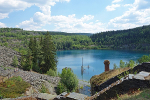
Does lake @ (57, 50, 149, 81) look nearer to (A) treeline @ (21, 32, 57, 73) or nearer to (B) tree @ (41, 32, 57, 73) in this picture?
(B) tree @ (41, 32, 57, 73)

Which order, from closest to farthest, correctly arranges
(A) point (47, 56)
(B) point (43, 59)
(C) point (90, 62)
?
(A) point (47, 56) < (B) point (43, 59) < (C) point (90, 62)

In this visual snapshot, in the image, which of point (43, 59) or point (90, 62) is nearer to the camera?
point (43, 59)

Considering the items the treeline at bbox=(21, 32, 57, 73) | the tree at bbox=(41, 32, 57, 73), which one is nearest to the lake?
the tree at bbox=(41, 32, 57, 73)

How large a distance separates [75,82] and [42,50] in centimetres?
1769

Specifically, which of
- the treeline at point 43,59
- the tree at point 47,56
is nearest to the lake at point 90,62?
the tree at point 47,56

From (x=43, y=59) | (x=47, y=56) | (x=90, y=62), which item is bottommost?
(x=90, y=62)

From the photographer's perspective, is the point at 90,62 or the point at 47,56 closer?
the point at 47,56

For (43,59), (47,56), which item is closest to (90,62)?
(43,59)

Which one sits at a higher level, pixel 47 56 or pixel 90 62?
pixel 47 56

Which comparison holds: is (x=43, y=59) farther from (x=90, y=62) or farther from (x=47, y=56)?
(x=90, y=62)

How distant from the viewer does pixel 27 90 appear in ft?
65.9

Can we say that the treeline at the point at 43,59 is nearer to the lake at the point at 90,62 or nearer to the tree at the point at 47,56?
the tree at the point at 47,56

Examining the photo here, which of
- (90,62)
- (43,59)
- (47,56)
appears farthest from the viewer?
(90,62)

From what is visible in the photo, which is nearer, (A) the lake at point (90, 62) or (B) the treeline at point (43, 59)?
(B) the treeline at point (43, 59)
